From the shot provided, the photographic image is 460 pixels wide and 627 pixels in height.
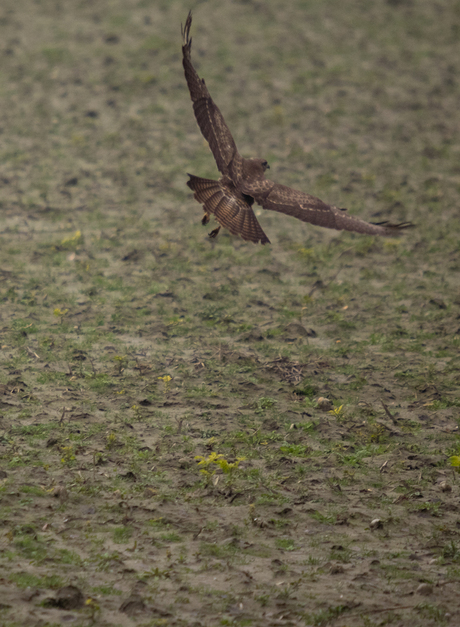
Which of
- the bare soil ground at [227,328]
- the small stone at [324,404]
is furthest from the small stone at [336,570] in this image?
the small stone at [324,404]

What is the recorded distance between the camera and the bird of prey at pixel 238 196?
17.2 feet

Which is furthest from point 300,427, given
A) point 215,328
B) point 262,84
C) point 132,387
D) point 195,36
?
point 195,36

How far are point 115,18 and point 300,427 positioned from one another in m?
13.4

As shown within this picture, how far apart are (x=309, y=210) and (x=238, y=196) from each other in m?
0.67

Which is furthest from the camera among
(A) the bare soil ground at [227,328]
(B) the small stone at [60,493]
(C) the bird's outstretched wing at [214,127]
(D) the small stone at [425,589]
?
(C) the bird's outstretched wing at [214,127]

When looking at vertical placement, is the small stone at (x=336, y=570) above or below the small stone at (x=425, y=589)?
below

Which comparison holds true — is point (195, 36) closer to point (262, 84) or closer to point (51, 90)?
point (262, 84)

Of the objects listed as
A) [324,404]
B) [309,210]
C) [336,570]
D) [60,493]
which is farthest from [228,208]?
[336,570]

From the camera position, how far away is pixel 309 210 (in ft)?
17.5

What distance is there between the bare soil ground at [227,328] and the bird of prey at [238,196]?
1.78 metres

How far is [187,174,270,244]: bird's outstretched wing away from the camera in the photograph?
5270 mm

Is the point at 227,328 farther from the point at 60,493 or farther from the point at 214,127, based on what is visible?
the point at 60,493

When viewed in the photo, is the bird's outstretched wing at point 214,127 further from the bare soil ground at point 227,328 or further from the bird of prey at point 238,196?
the bare soil ground at point 227,328

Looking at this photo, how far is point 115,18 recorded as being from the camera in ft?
50.2
